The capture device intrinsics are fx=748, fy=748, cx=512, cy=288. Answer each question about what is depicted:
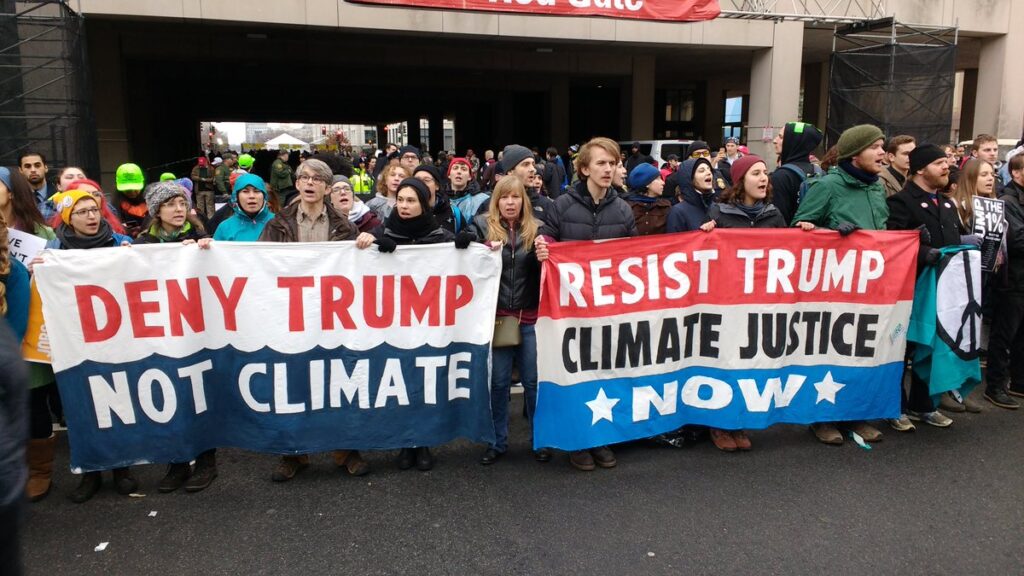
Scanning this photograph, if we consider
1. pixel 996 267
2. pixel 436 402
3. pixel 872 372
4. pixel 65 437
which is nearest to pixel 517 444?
pixel 436 402

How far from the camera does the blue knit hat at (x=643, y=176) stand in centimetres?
636

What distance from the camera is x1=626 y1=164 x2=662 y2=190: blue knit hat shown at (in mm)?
6363

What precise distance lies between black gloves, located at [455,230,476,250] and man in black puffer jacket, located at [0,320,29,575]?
2599 mm

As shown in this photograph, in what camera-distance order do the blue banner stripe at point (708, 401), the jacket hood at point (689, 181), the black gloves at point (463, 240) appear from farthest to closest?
the jacket hood at point (689, 181) < the blue banner stripe at point (708, 401) < the black gloves at point (463, 240)

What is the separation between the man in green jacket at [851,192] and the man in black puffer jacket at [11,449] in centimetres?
434

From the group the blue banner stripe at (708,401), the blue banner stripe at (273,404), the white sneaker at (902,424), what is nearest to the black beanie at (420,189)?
the blue banner stripe at (273,404)

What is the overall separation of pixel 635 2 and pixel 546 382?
439 inches

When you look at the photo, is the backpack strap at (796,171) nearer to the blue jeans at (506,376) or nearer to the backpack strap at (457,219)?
the backpack strap at (457,219)

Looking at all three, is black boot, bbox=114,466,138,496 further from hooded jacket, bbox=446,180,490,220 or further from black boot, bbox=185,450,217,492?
hooded jacket, bbox=446,180,490,220

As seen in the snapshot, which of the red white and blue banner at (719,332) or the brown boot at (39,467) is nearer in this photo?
the brown boot at (39,467)

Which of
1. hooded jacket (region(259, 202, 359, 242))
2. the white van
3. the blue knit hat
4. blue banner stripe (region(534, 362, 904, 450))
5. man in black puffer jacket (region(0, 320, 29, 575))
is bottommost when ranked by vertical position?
blue banner stripe (region(534, 362, 904, 450))

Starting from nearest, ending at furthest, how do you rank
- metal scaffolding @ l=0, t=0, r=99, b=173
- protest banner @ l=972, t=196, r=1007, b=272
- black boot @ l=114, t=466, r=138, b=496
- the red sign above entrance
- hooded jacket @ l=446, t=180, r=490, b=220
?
black boot @ l=114, t=466, r=138, b=496 → protest banner @ l=972, t=196, r=1007, b=272 → hooded jacket @ l=446, t=180, r=490, b=220 → metal scaffolding @ l=0, t=0, r=99, b=173 → the red sign above entrance

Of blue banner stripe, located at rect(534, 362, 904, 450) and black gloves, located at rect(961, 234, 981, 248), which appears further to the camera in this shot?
black gloves, located at rect(961, 234, 981, 248)

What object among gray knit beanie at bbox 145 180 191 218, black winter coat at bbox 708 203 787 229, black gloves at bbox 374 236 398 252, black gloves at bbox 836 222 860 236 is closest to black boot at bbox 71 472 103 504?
gray knit beanie at bbox 145 180 191 218
